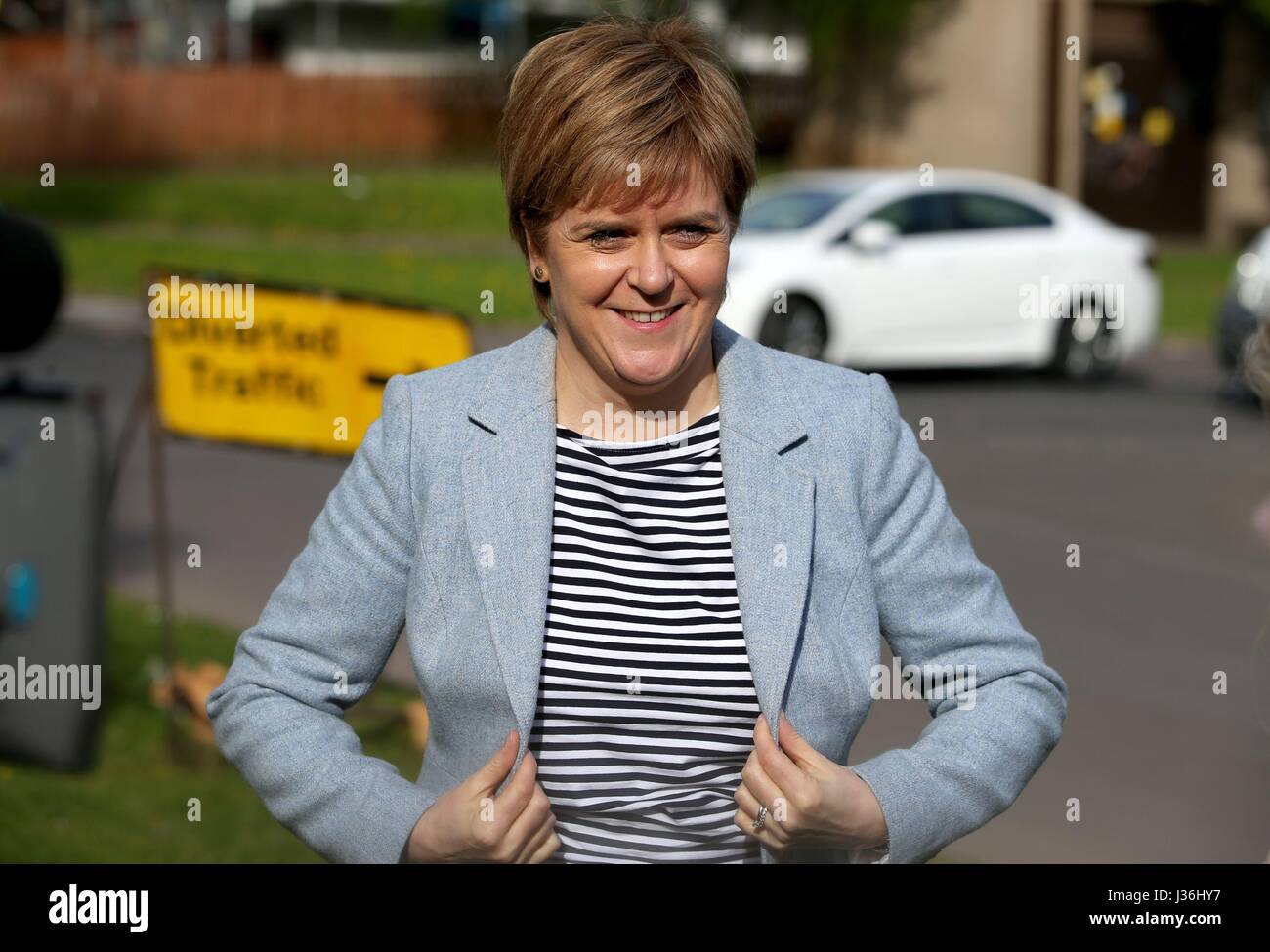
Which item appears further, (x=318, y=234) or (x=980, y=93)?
(x=980, y=93)

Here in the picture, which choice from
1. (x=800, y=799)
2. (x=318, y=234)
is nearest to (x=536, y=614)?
(x=800, y=799)

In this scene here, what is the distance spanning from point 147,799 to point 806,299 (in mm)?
9960

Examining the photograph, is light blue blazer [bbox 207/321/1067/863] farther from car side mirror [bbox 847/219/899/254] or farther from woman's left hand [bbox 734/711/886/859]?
car side mirror [bbox 847/219/899/254]

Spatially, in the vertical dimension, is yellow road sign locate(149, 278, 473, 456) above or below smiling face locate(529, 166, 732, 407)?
below

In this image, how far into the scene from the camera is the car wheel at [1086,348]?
1591cm

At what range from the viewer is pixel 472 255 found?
23.3m

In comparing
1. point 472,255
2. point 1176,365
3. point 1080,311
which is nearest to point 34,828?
point 1080,311

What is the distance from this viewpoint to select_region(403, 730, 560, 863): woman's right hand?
2.07 m

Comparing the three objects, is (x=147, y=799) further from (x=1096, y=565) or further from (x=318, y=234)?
(x=318, y=234)

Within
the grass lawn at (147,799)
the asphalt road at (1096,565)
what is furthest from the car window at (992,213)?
the grass lawn at (147,799)

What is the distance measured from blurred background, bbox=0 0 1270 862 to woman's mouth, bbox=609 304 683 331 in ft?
1.19

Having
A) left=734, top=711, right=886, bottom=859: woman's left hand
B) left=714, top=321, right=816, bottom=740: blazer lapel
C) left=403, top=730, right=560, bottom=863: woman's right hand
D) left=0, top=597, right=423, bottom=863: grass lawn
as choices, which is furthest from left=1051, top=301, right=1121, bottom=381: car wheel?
left=403, top=730, right=560, bottom=863: woman's right hand

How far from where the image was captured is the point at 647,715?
2.23 m

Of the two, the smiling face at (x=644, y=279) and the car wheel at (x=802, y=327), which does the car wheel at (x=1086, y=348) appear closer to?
the car wheel at (x=802, y=327)
